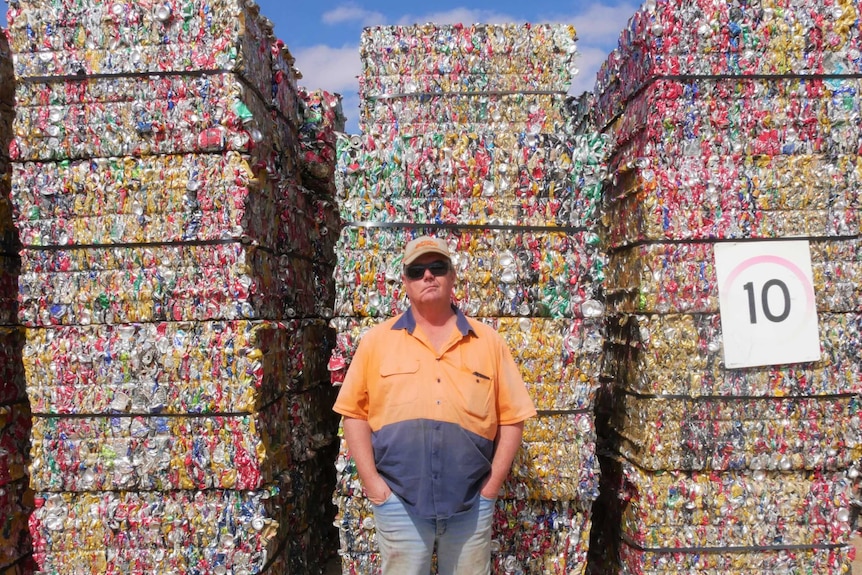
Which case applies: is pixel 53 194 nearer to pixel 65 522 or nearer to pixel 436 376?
pixel 65 522

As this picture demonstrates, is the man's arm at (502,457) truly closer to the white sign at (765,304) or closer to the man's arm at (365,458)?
the man's arm at (365,458)

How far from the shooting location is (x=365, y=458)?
255cm

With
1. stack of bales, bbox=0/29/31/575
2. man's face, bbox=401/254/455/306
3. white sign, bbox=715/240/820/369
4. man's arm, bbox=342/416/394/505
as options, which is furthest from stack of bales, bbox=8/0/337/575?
white sign, bbox=715/240/820/369

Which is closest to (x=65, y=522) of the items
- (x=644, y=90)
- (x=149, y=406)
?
(x=149, y=406)

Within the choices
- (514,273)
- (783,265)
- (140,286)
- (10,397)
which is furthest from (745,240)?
(10,397)

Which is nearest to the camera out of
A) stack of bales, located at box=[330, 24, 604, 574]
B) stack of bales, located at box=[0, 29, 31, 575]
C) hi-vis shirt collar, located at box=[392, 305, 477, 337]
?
hi-vis shirt collar, located at box=[392, 305, 477, 337]

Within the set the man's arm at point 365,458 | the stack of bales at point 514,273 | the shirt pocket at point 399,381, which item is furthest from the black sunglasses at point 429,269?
the man's arm at point 365,458

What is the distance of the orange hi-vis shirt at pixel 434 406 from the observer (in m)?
2.46

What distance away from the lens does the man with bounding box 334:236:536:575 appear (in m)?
2.46

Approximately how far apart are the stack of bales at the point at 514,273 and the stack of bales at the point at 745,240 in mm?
354

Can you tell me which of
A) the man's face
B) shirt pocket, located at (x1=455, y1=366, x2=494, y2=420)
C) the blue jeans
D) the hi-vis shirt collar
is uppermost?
the man's face

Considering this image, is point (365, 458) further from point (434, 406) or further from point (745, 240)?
point (745, 240)

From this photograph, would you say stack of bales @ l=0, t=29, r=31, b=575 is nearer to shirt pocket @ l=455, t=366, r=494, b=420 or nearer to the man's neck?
the man's neck

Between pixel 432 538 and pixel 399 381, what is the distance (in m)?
0.64
